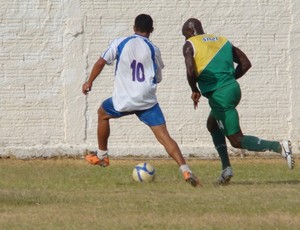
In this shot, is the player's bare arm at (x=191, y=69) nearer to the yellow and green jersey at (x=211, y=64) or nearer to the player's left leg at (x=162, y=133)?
the yellow and green jersey at (x=211, y=64)

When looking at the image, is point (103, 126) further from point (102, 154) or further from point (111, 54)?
point (111, 54)

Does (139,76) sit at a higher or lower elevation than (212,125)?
higher

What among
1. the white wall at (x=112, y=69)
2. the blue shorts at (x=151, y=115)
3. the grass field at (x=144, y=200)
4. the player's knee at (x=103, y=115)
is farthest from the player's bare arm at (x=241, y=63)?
the white wall at (x=112, y=69)

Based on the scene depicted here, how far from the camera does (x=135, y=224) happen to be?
923 cm

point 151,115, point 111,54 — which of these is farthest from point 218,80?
point 111,54

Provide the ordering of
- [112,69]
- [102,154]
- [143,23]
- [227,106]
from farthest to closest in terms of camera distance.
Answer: [112,69]
[102,154]
[143,23]
[227,106]

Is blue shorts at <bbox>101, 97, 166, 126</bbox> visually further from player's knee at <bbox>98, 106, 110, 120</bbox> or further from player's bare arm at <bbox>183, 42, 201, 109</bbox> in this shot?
player's bare arm at <bbox>183, 42, 201, 109</bbox>

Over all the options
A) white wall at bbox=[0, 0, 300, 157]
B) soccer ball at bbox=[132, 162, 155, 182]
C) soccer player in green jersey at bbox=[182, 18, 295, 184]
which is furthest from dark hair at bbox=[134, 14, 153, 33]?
white wall at bbox=[0, 0, 300, 157]

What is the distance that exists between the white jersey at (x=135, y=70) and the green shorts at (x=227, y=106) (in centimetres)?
73

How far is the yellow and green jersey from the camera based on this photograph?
1227 centimetres

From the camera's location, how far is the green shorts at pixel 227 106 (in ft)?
40.1

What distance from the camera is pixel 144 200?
1084 centimetres

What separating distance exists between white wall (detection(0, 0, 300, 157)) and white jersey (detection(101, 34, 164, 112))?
4.85 metres

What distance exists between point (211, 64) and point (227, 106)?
0.50 metres
